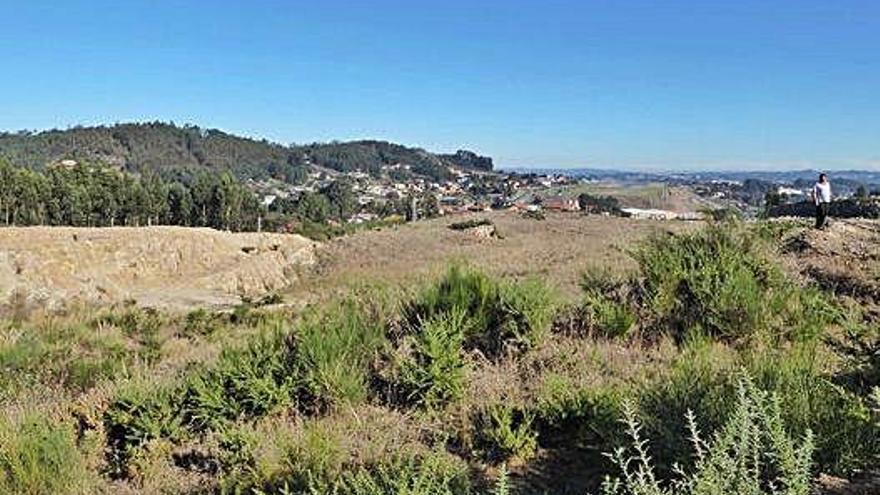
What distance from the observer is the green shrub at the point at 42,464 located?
5.34m

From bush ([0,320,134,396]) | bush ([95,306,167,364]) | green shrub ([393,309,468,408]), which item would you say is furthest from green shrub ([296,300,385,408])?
bush ([95,306,167,364])

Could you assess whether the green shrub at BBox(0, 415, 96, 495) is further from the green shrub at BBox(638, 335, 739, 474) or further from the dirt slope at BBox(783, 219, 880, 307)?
the dirt slope at BBox(783, 219, 880, 307)

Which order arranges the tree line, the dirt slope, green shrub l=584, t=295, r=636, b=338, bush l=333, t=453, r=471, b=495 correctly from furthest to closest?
the tree line → the dirt slope → green shrub l=584, t=295, r=636, b=338 → bush l=333, t=453, r=471, b=495

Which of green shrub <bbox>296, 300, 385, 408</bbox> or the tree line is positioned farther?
the tree line

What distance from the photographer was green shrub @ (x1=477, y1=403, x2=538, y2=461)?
17.5ft

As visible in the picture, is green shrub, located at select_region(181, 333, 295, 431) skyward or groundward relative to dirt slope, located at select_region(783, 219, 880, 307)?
groundward

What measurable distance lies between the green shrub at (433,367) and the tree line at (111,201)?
65717mm

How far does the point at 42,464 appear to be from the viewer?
216 inches

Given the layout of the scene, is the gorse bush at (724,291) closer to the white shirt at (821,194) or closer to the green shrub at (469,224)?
the white shirt at (821,194)

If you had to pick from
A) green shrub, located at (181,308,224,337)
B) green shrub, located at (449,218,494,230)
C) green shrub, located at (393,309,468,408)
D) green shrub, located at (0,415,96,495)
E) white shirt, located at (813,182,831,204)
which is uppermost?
white shirt, located at (813,182,831,204)

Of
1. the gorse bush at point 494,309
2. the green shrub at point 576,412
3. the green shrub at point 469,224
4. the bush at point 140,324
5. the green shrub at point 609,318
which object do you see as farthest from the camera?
the green shrub at point 469,224

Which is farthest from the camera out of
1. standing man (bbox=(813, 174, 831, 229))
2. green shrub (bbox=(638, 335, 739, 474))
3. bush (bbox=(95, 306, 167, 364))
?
standing man (bbox=(813, 174, 831, 229))

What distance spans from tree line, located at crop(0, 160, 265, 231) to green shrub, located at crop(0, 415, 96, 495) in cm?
6568

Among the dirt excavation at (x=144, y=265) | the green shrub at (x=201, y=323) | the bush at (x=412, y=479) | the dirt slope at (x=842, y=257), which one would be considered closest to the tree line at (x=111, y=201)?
the dirt excavation at (x=144, y=265)
